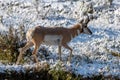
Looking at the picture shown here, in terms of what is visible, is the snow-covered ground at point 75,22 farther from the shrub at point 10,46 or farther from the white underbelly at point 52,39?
the shrub at point 10,46

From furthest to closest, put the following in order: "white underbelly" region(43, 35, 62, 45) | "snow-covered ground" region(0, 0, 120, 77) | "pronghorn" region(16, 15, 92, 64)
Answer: "snow-covered ground" region(0, 0, 120, 77)
"white underbelly" region(43, 35, 62, 45)
"pronghorn" region(16, 15, 92, 64)

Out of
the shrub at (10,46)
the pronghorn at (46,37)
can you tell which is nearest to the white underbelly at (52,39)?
the pronghorn at (46,37)

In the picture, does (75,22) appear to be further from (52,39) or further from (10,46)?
(52,39)

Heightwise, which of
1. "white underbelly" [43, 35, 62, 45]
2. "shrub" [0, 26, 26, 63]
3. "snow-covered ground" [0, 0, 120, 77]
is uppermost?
"white underbelly" [43, 35, 62, 45]

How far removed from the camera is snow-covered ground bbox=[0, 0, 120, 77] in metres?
14.2

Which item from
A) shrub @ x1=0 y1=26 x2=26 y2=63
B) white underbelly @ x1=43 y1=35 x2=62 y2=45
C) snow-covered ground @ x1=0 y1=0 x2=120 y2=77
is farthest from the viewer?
snow-covered ground @ x1=0 y1=0 x2=120 y2=77

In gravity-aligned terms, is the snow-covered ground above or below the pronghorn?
below

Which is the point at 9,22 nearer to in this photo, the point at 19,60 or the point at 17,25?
the point at 17,25

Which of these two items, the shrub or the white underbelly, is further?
the shrub

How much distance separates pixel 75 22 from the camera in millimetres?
17031

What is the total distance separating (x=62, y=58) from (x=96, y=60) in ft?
3.15

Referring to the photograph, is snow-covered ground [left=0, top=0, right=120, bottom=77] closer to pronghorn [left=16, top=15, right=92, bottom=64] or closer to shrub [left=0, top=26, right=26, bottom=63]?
pronghorn [left=16, top=15, right=92, bottom=64]

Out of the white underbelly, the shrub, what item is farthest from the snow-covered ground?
the shrub

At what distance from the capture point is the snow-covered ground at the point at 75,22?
46.7 feet
